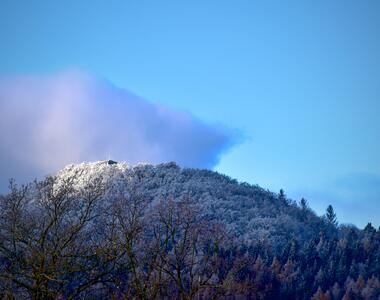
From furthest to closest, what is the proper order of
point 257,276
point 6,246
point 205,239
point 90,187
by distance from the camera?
point 257,276 < point 205,239 < point 90,187 < point 6,246

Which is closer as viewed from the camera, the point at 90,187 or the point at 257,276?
the point at 90,187

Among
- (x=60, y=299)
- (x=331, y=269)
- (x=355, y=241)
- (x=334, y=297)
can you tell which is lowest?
(x=60, y=299)

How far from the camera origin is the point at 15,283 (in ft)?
69.4

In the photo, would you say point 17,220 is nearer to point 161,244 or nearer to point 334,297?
point 161,244

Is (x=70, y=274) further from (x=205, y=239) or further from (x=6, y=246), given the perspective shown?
(x=205, y=239)

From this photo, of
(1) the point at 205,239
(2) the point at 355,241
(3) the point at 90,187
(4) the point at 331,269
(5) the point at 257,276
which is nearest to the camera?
(3) the point at 90,187

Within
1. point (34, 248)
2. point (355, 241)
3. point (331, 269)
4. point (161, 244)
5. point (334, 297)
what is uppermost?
point (355, 241)

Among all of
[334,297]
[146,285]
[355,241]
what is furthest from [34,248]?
[355,241]

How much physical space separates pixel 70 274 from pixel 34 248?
69.9 inches

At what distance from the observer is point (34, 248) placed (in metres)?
21.9

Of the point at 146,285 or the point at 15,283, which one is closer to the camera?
the point at 15,283

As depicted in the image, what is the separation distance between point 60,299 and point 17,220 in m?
3.63

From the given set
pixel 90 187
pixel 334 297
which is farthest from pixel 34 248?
pixel 334 297

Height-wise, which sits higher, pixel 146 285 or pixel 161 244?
pixel 161 244
